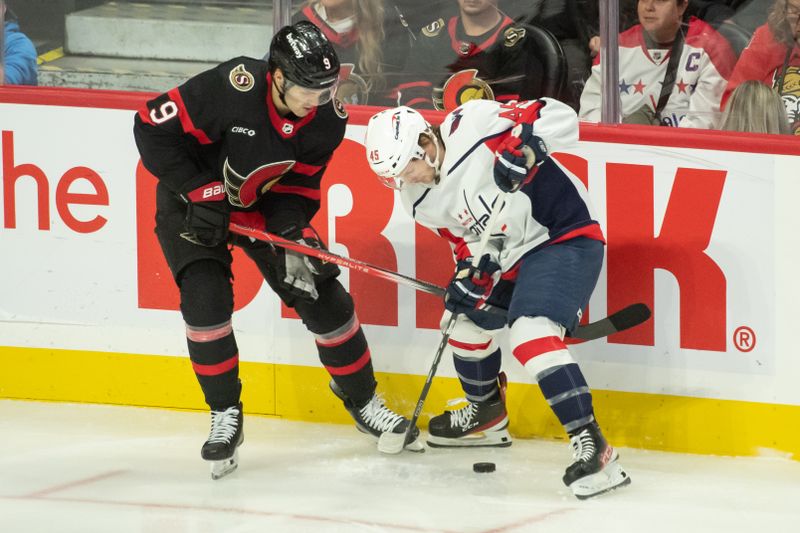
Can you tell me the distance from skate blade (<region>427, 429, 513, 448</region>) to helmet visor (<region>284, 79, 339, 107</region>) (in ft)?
3.65

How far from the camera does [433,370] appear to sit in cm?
377

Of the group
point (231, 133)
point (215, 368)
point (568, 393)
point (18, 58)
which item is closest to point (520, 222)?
point (568, 393)

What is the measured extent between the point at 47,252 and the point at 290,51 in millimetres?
1375

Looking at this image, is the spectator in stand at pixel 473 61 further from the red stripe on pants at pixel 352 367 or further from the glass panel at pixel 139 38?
the red stripe on pants at pixel 352 367

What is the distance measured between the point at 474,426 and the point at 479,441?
69mm

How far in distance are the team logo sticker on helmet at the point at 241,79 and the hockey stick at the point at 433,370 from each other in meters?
0.73

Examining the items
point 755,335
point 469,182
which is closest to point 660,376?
point 755,335

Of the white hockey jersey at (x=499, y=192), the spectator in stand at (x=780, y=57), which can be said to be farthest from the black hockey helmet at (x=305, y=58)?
the spectator in stand at (x=780, y=57)

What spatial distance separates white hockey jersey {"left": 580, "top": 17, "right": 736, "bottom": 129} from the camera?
3811 millimetres

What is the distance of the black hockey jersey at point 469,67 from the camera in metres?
3.97

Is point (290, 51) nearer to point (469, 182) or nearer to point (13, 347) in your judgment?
point (469, 182)

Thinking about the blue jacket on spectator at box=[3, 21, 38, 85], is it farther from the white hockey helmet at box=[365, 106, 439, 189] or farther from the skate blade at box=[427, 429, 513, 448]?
the skate blade at box=[427, 429, 513, 448]

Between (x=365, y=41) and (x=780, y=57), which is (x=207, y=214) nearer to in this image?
(x=365, y=41)

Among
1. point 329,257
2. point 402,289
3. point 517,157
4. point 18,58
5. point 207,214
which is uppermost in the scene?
point 18,58
